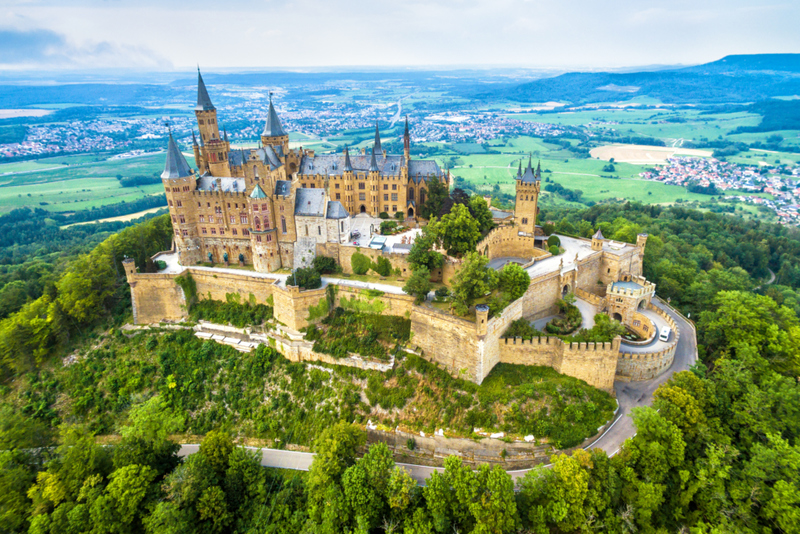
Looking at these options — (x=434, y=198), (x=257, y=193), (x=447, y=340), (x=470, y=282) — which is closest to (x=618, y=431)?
(x=447, y=340)

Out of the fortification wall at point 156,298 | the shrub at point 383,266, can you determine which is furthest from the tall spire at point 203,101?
the shrub at point 383,266

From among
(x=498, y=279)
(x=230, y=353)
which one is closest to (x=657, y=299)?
(x=498, y=279)

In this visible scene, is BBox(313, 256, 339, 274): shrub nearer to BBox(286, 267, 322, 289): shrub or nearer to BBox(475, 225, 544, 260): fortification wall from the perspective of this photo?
BBox(286, 267, 322, 289): shrub

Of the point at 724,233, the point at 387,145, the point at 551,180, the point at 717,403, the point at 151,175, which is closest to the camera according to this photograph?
the point at 717,403

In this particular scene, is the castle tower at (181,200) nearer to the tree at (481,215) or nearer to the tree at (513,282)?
the tree at (481,215)

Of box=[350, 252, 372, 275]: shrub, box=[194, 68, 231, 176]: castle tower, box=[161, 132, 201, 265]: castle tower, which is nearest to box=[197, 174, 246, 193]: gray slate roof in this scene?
box=[161, 132, 201, 265]: castle tower

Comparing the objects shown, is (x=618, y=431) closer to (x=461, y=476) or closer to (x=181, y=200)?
(x=461, y=476)

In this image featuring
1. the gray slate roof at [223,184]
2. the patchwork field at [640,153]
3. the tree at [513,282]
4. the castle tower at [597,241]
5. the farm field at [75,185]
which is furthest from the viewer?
the patchwork field at [640,153]

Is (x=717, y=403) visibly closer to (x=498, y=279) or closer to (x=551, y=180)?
(x=498, y=279)
